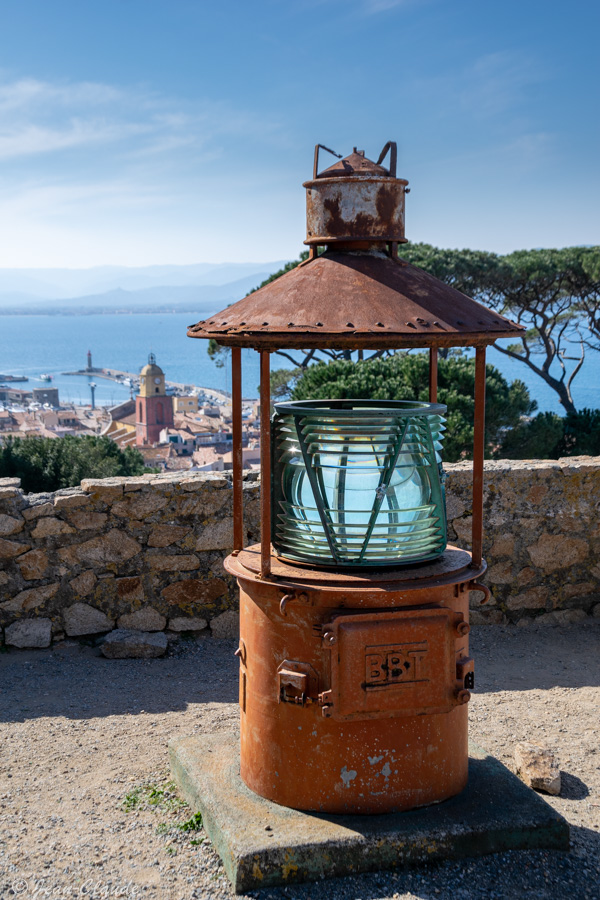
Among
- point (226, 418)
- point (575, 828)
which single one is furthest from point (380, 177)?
point (226, 418)

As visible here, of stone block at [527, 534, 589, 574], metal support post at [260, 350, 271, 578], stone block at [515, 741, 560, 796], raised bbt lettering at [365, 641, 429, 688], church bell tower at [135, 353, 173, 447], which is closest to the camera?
raised bbt lettering at [365, 641, 429, 688]

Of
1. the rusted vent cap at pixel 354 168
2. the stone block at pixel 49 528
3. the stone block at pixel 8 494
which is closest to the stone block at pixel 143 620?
the stone block at pixel 49 528

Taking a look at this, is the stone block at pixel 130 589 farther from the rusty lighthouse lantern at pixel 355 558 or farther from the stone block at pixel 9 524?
the rusty lighthouse lantern at pixel 355 558

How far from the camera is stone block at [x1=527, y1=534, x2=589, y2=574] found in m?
6.41

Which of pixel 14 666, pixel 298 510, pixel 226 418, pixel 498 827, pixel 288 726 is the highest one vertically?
pixel 298 510

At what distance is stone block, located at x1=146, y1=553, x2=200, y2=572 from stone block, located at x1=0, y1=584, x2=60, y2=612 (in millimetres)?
698

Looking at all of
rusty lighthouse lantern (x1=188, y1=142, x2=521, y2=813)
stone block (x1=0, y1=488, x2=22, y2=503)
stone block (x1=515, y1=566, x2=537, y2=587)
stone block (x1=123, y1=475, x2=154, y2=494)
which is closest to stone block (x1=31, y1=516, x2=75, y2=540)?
stone block (x1=0, y1=488, x2=22, y2=503)

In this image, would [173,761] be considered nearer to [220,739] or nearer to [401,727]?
[220,739]

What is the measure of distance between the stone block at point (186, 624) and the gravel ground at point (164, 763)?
121 millimetres

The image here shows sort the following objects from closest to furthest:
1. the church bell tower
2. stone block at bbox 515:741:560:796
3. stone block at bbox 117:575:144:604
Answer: stone block at bbox 515:741:560:796 < stone block at bbox 117:575:144:604 < the church bell tower

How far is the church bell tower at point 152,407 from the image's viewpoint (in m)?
69.6

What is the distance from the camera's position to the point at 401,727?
3.18 metres

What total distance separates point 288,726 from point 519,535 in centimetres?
364

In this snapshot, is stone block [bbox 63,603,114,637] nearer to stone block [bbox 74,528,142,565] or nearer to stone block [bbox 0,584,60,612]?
stone block [bbox 0,584,60,612]
